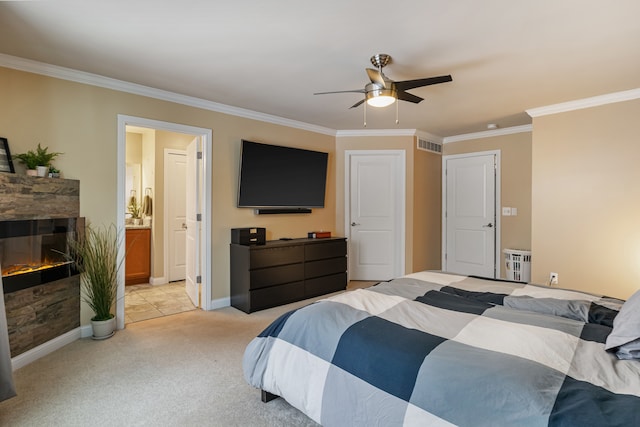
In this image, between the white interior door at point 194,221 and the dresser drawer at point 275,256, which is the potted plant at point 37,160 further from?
the dresser drawer at point 275,256

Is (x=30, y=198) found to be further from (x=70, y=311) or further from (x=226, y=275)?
(x=226, y=275)

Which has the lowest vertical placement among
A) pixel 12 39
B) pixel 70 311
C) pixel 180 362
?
pixel 180 362

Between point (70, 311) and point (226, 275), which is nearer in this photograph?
point (70, 311)

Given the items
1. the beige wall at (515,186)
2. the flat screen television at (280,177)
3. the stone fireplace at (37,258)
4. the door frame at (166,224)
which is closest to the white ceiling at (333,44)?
the flat screen television at (280,177)

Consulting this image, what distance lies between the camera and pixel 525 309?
1862 mm

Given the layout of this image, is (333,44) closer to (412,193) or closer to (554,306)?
(554,306)

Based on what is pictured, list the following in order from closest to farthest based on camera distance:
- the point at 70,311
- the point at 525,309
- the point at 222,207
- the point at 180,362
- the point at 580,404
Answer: the point at 580,404
the point at 525,309
the point at 180,362
the point at 70,311
the point at 222,207

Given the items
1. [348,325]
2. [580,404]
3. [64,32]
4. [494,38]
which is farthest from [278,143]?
[580,404]

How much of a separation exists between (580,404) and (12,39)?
3.71 metres

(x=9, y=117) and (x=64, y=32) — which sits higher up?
(x=64, y=32)

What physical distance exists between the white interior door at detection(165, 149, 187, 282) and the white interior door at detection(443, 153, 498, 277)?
4.27 m

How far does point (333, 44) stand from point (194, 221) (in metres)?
2.55

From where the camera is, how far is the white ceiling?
6.65 ft

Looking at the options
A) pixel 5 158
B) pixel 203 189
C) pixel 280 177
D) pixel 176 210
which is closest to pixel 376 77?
pixel 280 177
